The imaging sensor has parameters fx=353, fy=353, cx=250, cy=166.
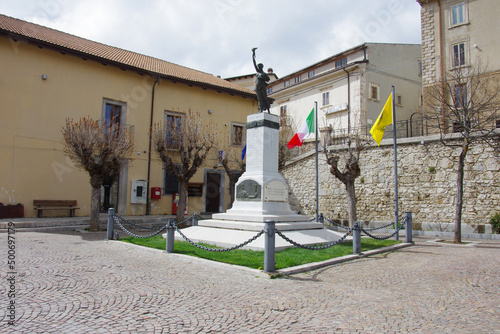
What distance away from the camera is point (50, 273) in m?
5.93

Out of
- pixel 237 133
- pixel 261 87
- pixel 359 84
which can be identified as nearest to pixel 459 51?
pixel 359 84

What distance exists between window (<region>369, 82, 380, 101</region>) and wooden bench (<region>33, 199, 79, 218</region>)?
1981cm

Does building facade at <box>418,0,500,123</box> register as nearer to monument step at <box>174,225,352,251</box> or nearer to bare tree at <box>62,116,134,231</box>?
monument step at <box>174,225,352,251</box>

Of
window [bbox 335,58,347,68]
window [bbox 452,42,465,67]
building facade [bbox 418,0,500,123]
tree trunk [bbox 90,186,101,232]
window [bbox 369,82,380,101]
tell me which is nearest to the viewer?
tree trunk [bbox 90,186,101,232]

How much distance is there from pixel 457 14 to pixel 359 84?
679 cm

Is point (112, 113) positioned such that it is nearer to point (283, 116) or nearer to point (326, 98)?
point (283, 116)

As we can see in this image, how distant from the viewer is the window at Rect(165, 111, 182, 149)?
53.0ft

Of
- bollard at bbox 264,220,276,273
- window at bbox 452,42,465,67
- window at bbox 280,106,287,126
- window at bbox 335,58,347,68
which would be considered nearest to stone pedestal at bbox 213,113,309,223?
bollard at bbox 264,220,276,273

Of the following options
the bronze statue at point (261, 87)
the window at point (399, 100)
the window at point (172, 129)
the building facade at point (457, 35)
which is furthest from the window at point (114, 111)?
the window at point (399, 100)

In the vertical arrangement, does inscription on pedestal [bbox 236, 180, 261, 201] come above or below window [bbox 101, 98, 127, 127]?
below

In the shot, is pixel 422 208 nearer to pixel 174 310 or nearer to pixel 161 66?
pixel 174 310

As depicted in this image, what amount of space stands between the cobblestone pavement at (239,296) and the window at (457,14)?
56.8ft

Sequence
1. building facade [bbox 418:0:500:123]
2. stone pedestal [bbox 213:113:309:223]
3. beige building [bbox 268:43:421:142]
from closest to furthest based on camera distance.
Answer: stone pedestal [bbox 213:113:309:223] → building facade [bbox 418:0:500:123] → beige building [bbox 268:43:421:142]

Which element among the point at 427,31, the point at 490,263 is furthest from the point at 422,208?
the point at 427,31
